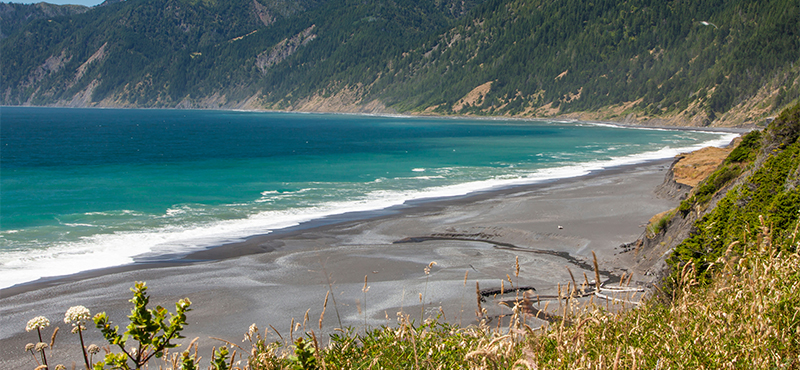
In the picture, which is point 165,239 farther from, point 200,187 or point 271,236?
point 200,187

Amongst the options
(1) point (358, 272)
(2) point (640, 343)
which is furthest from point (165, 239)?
(2) point (640, 343)

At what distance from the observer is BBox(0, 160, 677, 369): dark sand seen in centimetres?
988

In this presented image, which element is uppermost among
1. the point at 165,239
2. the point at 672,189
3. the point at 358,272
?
the point at 165,239

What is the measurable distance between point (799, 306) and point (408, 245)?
510 inches

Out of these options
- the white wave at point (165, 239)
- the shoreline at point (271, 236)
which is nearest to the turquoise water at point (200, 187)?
the white wave at point (165, 239)

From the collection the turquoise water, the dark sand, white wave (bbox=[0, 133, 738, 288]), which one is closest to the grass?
the dark sand

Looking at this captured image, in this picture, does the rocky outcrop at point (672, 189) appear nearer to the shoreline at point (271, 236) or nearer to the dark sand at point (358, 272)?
the dark sand at point (358, 272)

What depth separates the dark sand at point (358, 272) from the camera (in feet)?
32.4

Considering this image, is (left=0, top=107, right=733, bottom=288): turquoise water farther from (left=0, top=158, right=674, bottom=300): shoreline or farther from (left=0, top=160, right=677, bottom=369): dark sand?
(left=0, top=160, right=677, bottom=369): dark sand

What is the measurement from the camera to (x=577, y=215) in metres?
19.4

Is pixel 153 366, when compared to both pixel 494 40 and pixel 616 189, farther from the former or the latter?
pixel 494 40

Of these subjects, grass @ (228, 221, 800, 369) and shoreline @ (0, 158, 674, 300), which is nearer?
grass @ (228, 221, 800, 369)

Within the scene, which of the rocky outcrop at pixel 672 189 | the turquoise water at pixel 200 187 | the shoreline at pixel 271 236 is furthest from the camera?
the rocky outcrop at pixel 672 189

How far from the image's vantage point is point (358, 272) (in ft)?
43.2
